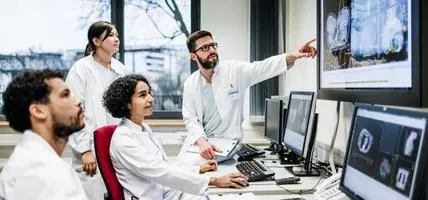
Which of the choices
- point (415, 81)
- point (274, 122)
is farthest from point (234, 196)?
point (274, 122)

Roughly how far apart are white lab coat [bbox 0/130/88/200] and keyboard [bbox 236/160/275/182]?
0.94 m

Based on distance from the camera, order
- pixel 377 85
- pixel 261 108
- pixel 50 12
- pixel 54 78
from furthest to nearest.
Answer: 1. pixel 50 12
2. pixel 261 108
3. pixel 377 85
4. pixel 54 78

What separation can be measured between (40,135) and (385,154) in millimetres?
925

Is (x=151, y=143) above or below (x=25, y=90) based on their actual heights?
below

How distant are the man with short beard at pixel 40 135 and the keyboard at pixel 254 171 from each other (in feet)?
2.99

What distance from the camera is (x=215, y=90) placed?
2.60 metres

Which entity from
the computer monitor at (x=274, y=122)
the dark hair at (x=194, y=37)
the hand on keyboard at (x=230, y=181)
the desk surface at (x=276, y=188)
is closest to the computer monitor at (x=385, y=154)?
the desk surface at (x=276, y=188)

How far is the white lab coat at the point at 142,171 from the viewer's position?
1.71 metres

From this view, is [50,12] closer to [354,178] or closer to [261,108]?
[261,108]

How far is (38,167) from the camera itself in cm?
101

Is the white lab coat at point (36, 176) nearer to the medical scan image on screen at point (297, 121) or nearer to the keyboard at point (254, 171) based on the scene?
the keyboard at point (254, 171)

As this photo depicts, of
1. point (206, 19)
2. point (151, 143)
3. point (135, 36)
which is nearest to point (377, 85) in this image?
point (151, 143)

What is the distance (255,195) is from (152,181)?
467mm

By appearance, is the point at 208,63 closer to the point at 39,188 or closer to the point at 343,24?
the point at 343,24
